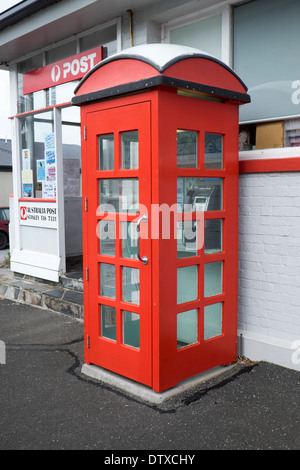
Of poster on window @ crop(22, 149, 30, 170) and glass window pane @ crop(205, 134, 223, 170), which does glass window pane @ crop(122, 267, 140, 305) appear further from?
poster on window @ crop(22, 149, 30, 170)

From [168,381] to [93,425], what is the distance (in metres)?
0.69

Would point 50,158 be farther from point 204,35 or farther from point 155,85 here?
point 155,85

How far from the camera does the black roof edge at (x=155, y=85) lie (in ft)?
11.1

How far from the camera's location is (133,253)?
3898mm

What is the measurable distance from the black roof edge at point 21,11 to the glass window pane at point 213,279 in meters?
3.94

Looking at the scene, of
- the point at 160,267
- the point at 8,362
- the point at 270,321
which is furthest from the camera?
the point at 8,362

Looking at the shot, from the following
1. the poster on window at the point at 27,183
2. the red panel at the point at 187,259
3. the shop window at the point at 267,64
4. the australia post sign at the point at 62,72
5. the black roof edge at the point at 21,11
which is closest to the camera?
the red panel at the point at 187,259

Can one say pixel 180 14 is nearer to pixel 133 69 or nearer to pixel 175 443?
pixel 133 69

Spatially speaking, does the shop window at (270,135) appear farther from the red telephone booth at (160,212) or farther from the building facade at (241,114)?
the red telephone booth at (160,212)

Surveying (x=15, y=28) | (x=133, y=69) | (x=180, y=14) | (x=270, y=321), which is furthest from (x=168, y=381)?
(x=15, y=28)

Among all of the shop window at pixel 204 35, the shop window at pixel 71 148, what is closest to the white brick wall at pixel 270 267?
the shop window at pixel 204 35

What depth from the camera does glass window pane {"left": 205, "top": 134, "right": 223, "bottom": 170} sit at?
3.86 meters

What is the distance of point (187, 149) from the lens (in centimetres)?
374

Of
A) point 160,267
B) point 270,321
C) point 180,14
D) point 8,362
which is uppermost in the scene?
point 180,14
